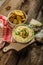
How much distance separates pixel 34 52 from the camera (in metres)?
1.24

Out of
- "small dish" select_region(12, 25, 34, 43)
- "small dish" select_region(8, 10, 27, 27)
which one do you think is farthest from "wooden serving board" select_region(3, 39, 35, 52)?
"small dish" select_region(8, 10, 27, 27)

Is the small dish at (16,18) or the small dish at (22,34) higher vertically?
the small dish at (16,18)

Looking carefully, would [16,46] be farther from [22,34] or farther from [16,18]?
[16,18]

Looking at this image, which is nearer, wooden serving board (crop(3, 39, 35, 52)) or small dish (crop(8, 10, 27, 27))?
wooden serving board (crop(3, 39, 35, 52))

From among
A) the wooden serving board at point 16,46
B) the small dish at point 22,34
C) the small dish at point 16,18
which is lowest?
the wooden serving board at point 16,46

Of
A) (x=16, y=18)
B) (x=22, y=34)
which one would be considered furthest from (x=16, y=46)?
(x=16, y=18)

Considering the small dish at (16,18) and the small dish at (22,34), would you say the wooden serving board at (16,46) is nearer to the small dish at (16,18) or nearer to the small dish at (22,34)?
the small dish at (22,34)

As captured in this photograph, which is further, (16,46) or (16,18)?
(16,18)

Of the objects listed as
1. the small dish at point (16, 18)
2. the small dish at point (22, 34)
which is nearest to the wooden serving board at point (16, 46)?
the small dish at point (22, 34)

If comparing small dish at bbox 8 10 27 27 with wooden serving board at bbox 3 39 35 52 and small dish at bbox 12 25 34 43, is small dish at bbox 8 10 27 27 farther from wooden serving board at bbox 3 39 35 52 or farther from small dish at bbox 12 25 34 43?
wooden serving board at bbox 3 39 35 52

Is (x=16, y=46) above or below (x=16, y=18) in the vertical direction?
below

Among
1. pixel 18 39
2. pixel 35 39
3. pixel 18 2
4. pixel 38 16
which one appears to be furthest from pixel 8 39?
pixel 18 2

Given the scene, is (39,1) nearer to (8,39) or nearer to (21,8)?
(21,8)

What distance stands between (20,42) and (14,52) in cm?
8
